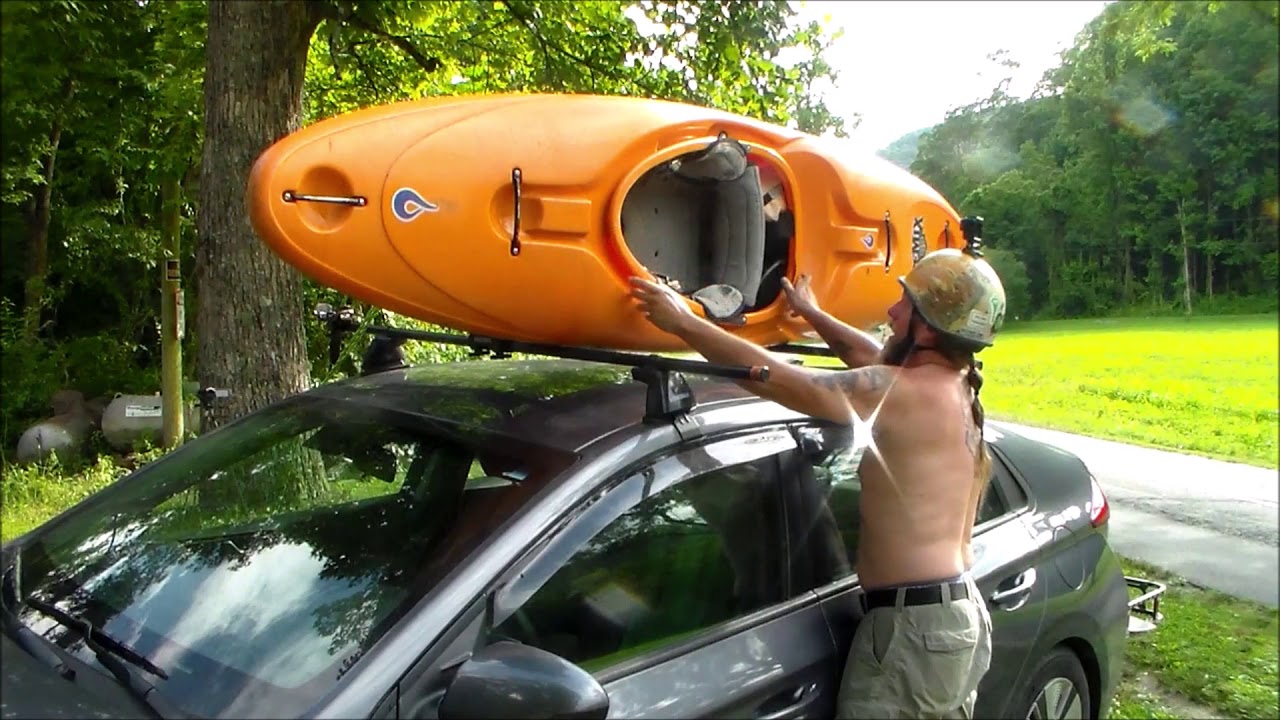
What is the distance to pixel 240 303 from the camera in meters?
4.71

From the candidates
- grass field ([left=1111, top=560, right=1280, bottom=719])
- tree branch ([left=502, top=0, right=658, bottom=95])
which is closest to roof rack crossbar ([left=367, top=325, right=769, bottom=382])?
grass field ([left=1111, top=560, right=1280, bottom=719])

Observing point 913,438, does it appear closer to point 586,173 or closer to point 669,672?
point 669,672

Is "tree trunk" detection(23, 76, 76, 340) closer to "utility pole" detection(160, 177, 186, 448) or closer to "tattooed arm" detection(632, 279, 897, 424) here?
"tattooed arm" detection(632, 279, 897, 424)

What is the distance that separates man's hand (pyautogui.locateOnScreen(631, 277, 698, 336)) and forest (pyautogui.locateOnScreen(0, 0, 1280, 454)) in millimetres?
1099

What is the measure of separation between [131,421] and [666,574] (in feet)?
9.55

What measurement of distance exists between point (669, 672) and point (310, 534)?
2.97 ft

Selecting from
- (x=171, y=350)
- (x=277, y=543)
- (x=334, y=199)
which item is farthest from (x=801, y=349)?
(x=171, y=350)

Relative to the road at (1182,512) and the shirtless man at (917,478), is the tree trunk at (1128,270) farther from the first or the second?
the road at (1182,512)

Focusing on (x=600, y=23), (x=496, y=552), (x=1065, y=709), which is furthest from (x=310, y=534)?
(x=600, y=23)

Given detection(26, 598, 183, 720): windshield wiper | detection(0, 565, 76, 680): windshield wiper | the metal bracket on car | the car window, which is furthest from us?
the metal bracket on car

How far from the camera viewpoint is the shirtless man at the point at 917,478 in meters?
2.44

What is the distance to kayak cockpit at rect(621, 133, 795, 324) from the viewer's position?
3092 mm

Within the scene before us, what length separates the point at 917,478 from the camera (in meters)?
2.51

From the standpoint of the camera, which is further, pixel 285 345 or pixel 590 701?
pixel 285 345
